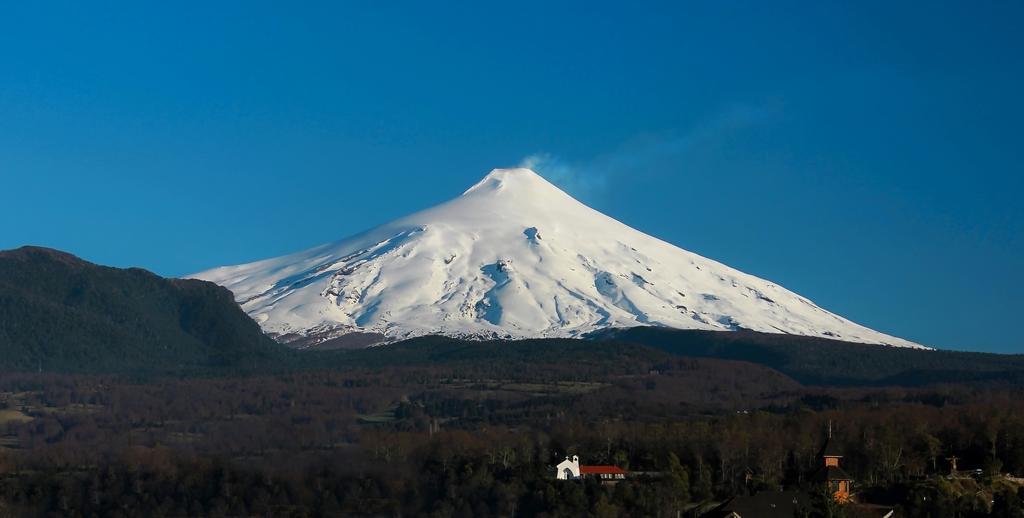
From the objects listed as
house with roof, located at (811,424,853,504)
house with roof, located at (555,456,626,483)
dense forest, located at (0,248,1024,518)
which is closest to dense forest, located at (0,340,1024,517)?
dense forest, located at (0,248,1024,518)

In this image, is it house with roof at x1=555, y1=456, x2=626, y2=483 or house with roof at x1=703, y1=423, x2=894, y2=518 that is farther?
house with roof at x1=555, y1=456, x2=626, y2=483

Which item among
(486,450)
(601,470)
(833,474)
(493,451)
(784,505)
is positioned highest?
→ (486,450)

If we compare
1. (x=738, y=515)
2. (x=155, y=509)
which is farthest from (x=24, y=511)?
(x=738, y=515)

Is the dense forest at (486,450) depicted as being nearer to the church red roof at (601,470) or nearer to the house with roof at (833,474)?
the house with roof at (833,474)

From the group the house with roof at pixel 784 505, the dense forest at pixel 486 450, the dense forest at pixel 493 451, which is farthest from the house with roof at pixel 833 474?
the dense forest at pixel 486 450

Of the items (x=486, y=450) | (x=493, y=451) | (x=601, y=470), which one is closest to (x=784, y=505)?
(x=601, y=470)

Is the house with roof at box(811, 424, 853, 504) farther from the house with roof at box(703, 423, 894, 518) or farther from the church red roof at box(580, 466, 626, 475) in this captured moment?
the church red roof at box(580, 466, 626, 475)

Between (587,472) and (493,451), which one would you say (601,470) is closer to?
(587,472)
